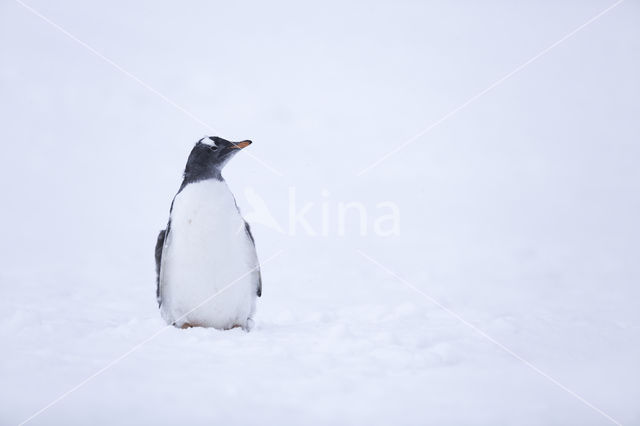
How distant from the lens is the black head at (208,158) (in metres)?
3.32

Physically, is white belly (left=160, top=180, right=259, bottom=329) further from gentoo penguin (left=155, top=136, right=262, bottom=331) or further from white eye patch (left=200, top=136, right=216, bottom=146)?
white eye patch (left=200, top=136, right=216, bottom=146)

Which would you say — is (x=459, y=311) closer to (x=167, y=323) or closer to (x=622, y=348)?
(x=622, y=348)

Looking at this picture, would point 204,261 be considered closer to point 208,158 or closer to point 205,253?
point 205,253

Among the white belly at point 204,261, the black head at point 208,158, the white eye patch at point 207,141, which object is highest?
the white eye patch at point 207,141

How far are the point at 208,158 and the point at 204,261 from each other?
60 cm

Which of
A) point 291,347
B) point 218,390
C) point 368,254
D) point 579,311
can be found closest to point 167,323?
point 291,347

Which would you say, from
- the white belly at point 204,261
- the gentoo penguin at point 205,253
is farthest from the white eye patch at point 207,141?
the white belly at point 204,261

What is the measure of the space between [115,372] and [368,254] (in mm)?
5313

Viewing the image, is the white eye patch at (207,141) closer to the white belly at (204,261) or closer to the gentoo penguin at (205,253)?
the gentoo penguin at (205,253)

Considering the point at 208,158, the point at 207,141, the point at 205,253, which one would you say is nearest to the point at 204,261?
the point at 205,253

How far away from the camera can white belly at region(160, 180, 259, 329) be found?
10.5ft

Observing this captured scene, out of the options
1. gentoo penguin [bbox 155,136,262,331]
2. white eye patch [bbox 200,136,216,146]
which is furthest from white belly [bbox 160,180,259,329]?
white eye patch [bbox 200,136,216,146]

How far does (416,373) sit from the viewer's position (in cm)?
262

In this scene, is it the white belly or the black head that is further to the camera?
the black head
